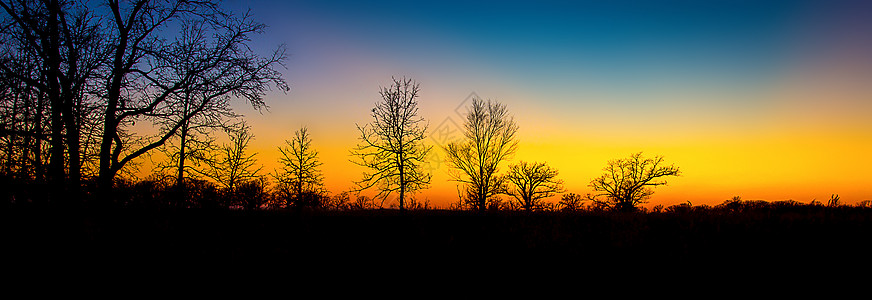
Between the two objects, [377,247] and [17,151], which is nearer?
[377,247]

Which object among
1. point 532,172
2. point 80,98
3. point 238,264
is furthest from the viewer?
point 532,172

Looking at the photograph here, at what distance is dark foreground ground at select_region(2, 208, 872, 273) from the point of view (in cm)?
630

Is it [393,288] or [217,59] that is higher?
[217,59]

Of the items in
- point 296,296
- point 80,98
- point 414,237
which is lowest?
point 296,296

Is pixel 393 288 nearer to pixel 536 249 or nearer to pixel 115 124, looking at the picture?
pixel 536 249

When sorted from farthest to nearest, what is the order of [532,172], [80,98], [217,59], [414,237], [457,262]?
[532,172], [217,59], [80,98], [414,237], [457,262]

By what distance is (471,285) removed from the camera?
18.5 feet

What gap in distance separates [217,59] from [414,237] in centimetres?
1159

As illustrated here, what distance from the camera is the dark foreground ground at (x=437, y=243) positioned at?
248 inches

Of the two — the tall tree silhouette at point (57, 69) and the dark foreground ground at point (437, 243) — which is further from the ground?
the tall tree silhouette at point (57, 69)

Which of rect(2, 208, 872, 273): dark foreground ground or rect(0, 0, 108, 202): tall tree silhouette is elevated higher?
rect(0, 0, 108, 202): tall tree silhouette

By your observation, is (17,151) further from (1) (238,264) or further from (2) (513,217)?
(2) (513,217)

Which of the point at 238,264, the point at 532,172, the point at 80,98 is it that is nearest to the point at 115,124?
the point at 80,98

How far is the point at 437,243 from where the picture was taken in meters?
7.53
